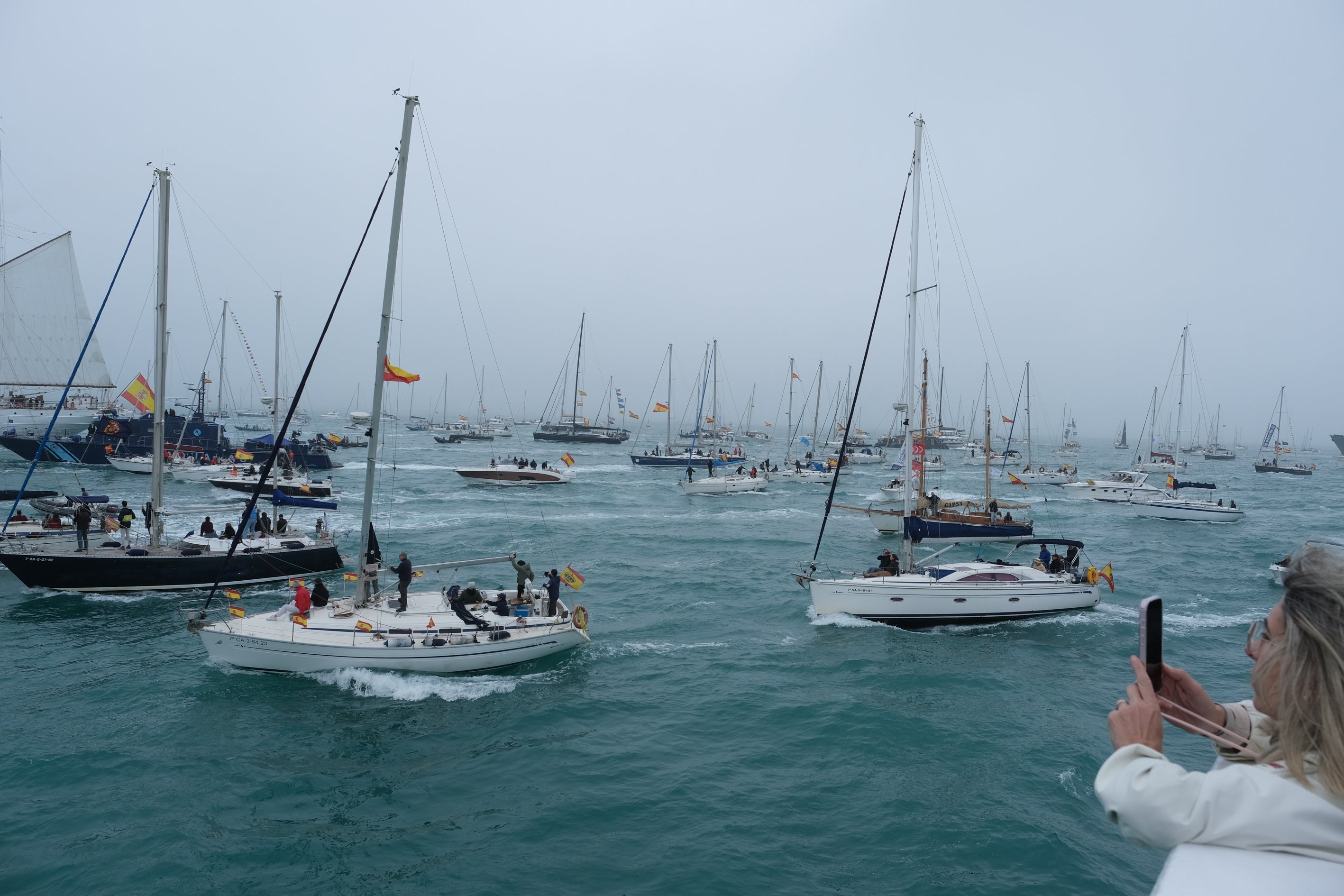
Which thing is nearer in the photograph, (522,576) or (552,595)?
(552,595)

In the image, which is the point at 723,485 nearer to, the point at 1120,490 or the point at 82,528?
the point at 1120,490

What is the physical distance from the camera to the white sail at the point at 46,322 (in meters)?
54.5

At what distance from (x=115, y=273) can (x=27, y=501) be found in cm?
2580

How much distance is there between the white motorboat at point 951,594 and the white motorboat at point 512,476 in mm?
42270

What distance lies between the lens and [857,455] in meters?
115

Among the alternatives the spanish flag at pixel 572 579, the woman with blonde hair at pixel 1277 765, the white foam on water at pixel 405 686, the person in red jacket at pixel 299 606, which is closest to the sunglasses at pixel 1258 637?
the woman with blonde hair at pixel 1277 765

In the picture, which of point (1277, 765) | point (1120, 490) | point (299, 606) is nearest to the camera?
point (1277, 765)

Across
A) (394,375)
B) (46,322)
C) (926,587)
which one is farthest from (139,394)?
(926,587)

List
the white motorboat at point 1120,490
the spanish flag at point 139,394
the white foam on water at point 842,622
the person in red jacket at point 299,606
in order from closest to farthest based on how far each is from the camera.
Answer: the person in red jacket at point 299,606 < the white foam on water at point 842,622 < the spanish flag at point 139,394 < the white motorboat at point 1120,490

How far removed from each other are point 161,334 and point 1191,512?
62.9 meters

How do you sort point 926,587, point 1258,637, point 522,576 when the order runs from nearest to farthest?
point 1258,637
point 522,576
point 926,587

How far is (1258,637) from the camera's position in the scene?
8.95ft

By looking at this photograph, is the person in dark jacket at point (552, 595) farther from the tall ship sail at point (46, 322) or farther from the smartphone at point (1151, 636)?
the tall ship sail at point (46, 322)

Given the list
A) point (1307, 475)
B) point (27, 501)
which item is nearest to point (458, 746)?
point (27, 501)
